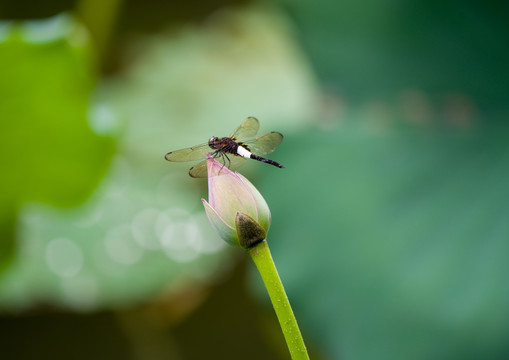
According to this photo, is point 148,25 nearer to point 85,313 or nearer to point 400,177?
point 85,313

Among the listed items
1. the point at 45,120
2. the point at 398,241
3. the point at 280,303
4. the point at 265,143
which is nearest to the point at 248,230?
the point at 280,303

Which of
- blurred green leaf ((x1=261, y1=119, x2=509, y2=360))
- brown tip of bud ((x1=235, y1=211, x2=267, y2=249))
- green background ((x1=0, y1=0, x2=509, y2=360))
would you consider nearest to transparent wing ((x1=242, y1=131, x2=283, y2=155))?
brown tip of bud ((x1=235, y1=211, x2=267, y2=249))

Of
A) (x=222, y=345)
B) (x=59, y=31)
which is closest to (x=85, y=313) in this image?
(x=222, y=345)

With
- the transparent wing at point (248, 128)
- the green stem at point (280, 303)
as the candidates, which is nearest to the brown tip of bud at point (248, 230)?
the green stem at point (280, 303)

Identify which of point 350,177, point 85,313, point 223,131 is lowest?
point 85,313

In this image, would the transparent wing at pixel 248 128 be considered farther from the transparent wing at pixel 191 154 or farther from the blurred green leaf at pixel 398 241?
the blurred green leaf at pixel 398 241

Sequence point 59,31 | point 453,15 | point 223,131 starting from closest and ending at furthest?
point 59,31, point 453,15, point 223,131

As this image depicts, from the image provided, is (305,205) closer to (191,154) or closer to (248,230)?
(191,154)
